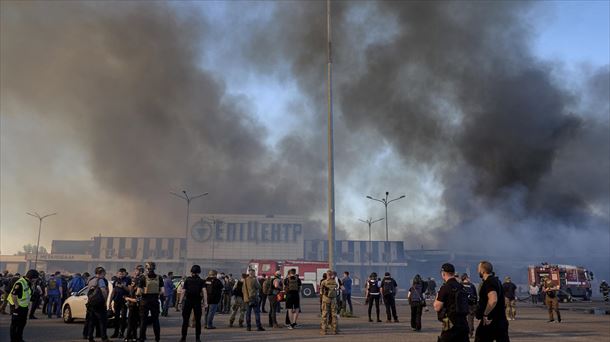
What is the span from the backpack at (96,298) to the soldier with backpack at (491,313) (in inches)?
312

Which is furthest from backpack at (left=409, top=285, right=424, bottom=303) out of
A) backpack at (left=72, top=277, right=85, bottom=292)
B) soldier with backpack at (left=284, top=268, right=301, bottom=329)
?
backpack at (left=72, top=277, right=85, bottom=292)

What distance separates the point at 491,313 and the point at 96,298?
26.9ft

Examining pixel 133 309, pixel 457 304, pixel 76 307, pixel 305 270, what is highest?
pixel 305 270

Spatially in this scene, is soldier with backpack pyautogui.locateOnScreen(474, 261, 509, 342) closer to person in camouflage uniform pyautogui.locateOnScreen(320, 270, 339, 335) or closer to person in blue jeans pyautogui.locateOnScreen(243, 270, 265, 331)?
person in camouflage uniform pyautogui.locateOnScreen(320, 270, 339, 335)

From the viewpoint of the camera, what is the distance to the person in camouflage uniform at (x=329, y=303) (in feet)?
41.1

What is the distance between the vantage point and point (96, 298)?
1058 centimetres

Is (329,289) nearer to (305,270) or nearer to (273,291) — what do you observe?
(273,291)

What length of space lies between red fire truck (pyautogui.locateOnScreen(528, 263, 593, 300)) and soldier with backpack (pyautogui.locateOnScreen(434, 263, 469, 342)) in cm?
3112

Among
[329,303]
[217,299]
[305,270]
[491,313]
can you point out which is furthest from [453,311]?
[305,270]

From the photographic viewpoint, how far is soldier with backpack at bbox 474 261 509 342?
21.8 ft

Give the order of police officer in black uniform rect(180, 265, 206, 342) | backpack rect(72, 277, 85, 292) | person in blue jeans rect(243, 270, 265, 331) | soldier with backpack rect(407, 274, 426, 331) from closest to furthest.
Result: police officer in black uniform rect(180, 265, 206, 342) → person in blue jeans rect(243, 270, 265, 331) → soldier with backpack rect(407, 274, 426, 331) → backpack rect(72, 277, 85, 292)

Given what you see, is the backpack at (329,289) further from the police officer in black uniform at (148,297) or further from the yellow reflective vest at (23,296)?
the yellow reflective vest at (23,296)

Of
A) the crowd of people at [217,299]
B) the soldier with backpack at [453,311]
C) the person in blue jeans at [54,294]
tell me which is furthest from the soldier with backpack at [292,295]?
the person in blue jeans at [54,294]

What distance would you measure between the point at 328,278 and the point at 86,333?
19.5ft
